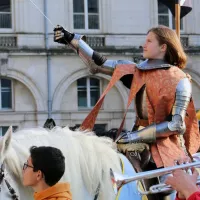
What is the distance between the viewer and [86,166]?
410cm

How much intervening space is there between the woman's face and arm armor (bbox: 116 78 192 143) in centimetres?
40

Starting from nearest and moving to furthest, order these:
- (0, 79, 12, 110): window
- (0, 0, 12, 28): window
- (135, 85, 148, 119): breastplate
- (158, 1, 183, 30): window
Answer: (135, 85, 148, 119): breastplate, (0, 79, 12, 110): window, (0, 0, 12, 28): window, (158, 1, 183, 30): window

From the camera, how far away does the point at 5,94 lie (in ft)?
75.2

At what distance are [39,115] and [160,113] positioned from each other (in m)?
18.3

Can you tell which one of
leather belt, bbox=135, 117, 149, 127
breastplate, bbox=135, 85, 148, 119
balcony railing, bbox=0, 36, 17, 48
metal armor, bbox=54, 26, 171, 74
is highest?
balcony railing, bbox=0, 36, 17, 48

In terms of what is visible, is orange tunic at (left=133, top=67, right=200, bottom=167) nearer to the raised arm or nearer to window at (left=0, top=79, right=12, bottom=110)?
the raised arm

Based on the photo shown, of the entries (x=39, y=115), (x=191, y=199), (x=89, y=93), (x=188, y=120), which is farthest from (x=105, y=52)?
→ (x=191, y=199)

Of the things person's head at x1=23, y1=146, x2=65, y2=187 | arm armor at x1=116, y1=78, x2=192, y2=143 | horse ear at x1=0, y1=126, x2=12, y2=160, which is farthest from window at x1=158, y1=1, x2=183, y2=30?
person's head at x1=23, y1=146, x2=65, y2=187

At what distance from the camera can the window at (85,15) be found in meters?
23.9

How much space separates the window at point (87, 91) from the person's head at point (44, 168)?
19899 millimetres

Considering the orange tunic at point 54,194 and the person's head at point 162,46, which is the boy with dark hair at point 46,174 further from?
the person's head at point 162,46

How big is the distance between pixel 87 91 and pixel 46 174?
20.0m

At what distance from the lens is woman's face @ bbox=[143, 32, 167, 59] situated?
15.9 ft

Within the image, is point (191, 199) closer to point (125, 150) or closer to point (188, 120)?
point (125, 150)
